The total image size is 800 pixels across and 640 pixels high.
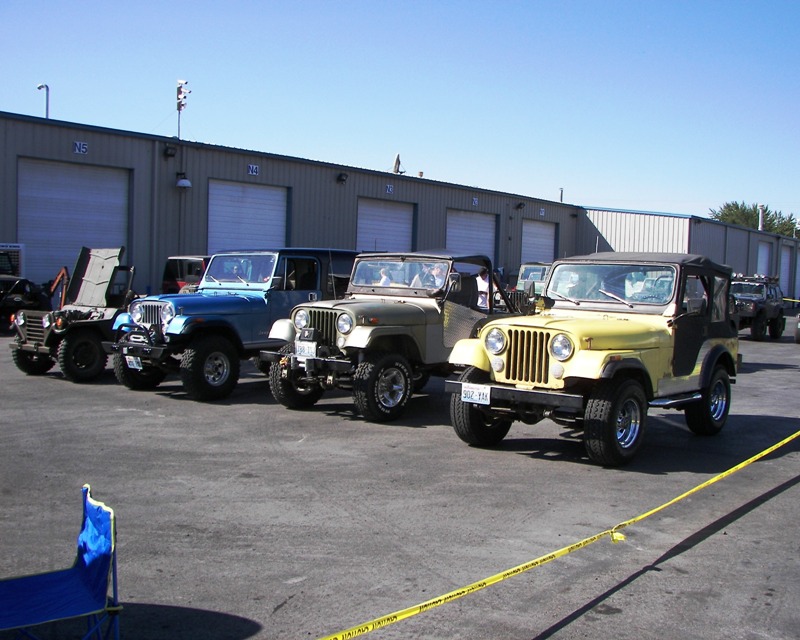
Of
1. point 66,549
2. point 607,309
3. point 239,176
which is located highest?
point 239,176

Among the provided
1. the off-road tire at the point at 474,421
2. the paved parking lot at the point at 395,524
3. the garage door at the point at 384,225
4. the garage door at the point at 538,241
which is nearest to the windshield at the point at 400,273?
the paved parking lot at the point at 395,524

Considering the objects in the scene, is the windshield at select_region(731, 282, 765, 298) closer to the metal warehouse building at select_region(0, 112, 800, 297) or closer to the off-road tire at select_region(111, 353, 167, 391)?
the metal warehouse building at select_region(0, 112, 800, 297)

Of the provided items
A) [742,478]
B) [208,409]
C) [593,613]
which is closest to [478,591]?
[593,613]

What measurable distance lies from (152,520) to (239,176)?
68.1 feet

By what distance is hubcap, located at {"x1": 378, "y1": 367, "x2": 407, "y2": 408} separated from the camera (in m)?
9.44

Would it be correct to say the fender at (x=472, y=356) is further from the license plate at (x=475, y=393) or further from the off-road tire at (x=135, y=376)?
the off-road tire at (x=135, y=376)

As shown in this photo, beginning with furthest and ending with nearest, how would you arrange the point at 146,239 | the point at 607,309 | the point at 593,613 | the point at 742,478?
the point at 146,239 < the point at 607,309 < the point at 742,478 < the point at 593,613

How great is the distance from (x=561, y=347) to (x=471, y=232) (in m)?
26.8

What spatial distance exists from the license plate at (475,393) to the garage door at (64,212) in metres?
17.1

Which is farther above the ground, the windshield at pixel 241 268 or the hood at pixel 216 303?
the windshield at pixel 241 268

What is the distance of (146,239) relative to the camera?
23.3m

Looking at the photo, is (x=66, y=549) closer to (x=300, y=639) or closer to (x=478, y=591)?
(x=300, y=639)

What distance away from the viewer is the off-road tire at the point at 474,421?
25.6 ft

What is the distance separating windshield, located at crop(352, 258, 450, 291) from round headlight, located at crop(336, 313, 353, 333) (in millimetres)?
1334
